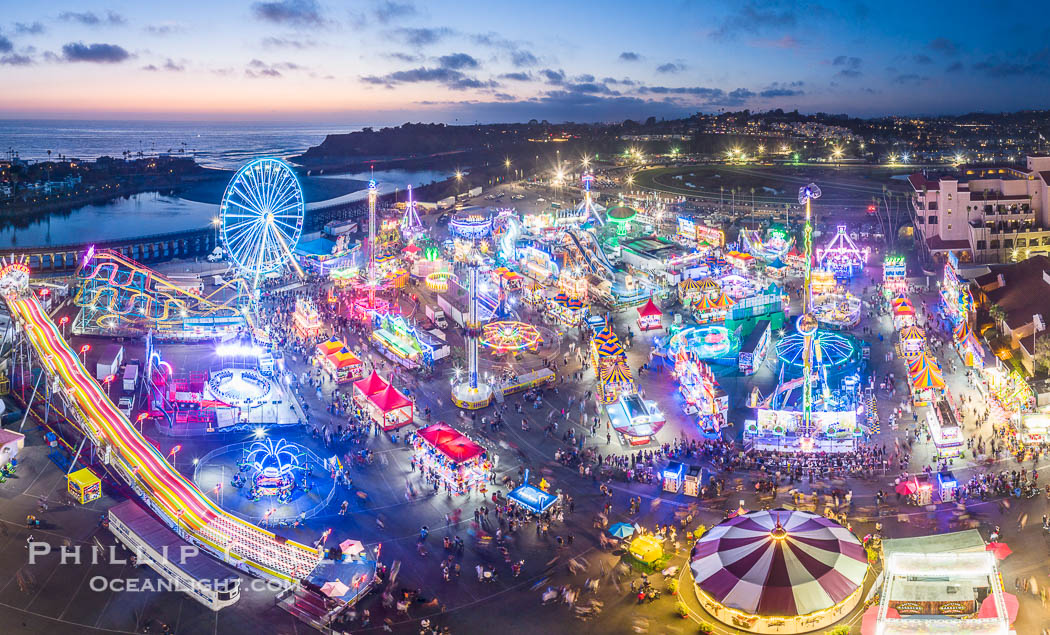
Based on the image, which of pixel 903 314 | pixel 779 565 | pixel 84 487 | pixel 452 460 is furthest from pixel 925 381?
pixel 84 487

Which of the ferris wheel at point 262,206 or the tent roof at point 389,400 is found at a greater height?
the ferris wheel at point 262,206

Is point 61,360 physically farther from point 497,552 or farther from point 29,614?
point 497,552

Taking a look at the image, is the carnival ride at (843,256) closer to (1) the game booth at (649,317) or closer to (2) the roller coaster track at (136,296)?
(1) the game booth at (649,317)

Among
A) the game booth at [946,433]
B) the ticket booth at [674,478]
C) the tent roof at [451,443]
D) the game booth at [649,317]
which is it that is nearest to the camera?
the ticket booth at [674,478]

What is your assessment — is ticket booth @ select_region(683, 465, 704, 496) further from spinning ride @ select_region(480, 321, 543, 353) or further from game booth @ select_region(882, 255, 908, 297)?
game booth @ select_region(882, 255, 908, 297)

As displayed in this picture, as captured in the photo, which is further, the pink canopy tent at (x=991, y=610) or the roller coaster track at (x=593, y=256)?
the roller coaster track at (x=593, y=256)

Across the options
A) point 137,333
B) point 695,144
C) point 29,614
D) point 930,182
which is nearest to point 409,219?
point 137,333

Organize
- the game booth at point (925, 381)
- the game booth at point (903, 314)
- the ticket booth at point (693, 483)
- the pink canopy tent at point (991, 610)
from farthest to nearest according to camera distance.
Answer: the game booth at point (903, 314)
the game booth at point (925, 381)
the ticket booth at point (693, 483)
the pink canopy tent at point (991, 610)

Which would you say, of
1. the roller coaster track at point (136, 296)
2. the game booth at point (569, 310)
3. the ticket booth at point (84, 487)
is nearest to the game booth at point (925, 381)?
the game booth at point (569, 310)
